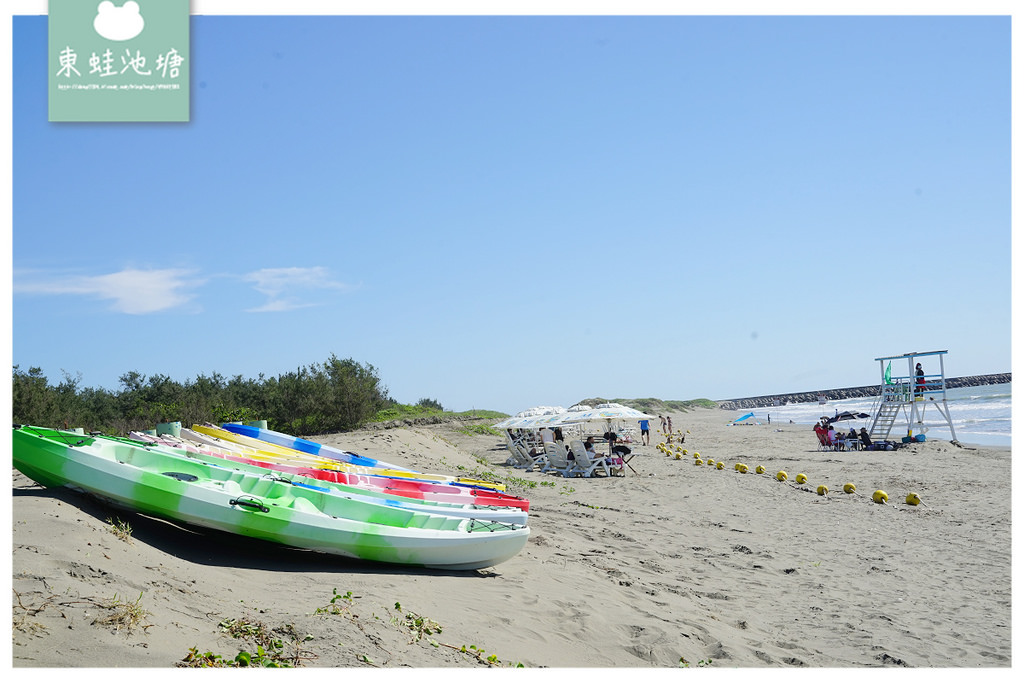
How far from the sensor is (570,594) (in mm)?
6262

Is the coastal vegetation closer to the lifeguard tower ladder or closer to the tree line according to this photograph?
the tree line

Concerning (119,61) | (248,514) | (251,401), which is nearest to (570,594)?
(248,514)

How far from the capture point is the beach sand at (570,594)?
4.18 m

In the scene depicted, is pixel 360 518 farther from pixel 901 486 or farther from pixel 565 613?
pixel 901 486

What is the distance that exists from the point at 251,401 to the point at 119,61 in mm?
24673

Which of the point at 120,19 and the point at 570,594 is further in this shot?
the point at 570,594

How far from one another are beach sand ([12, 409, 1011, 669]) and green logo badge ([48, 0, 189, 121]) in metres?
2.72

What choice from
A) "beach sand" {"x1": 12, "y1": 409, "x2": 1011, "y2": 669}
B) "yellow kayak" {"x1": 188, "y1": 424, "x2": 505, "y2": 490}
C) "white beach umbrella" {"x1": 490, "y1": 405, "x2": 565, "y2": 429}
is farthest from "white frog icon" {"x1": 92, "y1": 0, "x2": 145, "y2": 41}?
"white beach umbrella" {"x1": 490, "y1": 405, "x2": 565, "y2": 429}

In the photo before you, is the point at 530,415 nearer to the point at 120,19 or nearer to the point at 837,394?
the point at 120,19

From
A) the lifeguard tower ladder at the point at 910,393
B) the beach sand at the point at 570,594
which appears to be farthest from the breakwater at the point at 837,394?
the beach sand at the point at 570,594

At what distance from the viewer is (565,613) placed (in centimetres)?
568

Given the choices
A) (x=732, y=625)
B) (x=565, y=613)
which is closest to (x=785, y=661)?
(x=732, y=625)

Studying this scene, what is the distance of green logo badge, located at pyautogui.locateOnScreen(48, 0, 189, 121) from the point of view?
12.1 ft

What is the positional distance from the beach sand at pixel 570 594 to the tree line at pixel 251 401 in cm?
1366
